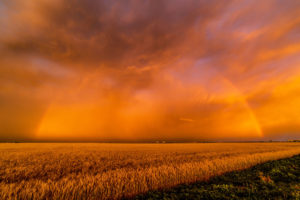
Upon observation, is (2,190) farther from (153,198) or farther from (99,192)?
(153,198)

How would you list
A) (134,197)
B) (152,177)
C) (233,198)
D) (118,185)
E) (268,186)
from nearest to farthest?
1. (233,198)
2. (134,197)
3. (118,185)
4. (268,186)
5. (152,177)

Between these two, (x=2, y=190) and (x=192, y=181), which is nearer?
(x=2, y=190)

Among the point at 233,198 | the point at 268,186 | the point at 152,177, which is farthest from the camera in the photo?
the point at 152,177

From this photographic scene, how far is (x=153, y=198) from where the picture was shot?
5.76m

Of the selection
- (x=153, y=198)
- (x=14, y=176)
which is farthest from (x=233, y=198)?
(x=14, y=176)

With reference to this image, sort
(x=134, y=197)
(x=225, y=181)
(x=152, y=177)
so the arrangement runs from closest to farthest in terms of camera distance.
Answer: (x=134, y=197), (x=152, y=177), (x=225, y=181)

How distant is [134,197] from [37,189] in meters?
3.82

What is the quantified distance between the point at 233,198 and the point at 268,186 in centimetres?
305

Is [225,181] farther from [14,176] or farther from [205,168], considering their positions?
[14,176]

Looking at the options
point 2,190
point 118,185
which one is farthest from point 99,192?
point 2,190

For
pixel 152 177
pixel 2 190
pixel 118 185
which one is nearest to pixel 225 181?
pixel 152 177

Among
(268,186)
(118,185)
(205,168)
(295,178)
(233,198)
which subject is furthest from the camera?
(205,168)

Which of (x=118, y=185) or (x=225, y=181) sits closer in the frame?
(x=118, y=185)

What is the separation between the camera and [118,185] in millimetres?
6516
